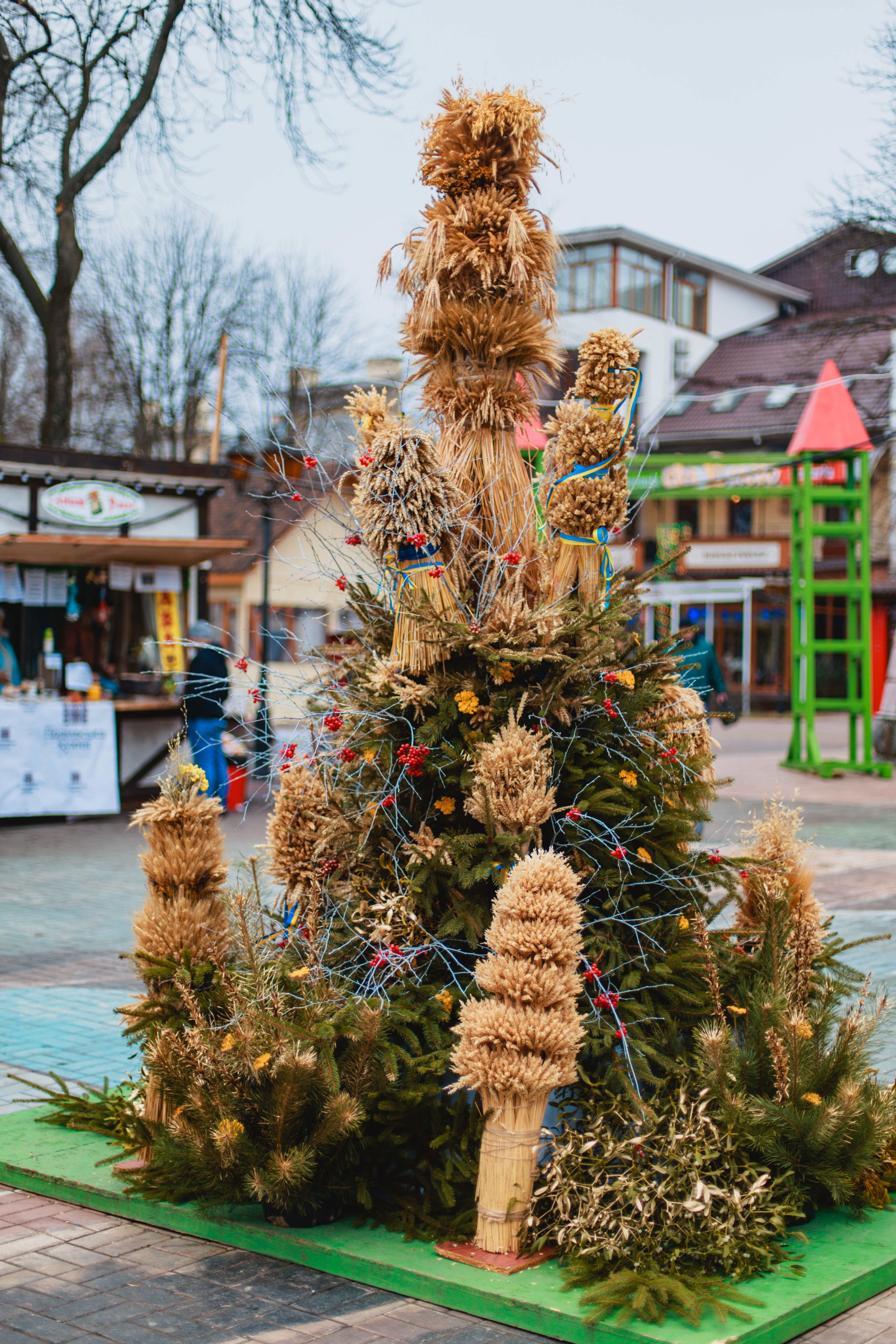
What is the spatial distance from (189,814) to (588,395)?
1.87m

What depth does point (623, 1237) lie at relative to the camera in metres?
3.25

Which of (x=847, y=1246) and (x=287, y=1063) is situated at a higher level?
(x=287, y=1063)

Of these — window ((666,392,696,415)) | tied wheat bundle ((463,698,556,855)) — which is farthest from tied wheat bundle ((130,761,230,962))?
window ((666,392,696,415))

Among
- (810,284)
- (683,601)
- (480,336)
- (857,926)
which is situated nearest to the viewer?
(480,336)

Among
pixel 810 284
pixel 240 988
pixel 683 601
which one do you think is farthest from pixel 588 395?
pixel 810 284

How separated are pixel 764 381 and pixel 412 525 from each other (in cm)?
3840

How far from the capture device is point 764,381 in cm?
Result: 4006

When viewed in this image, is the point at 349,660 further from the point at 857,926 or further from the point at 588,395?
the point at 857,926

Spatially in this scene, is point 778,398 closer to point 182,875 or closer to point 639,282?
point 639,282

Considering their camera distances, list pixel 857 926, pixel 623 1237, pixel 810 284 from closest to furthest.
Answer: pixel 623 1237, pixel 857 926, pixel 810 284

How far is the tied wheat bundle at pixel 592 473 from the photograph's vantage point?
4047 mm

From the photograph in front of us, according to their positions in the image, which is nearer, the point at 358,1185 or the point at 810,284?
the point at 358,1185

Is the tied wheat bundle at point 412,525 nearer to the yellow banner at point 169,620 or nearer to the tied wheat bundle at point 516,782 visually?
the tied wheat bundle at point 516,782

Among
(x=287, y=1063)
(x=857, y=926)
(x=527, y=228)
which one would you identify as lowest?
(x=857, y=926)
